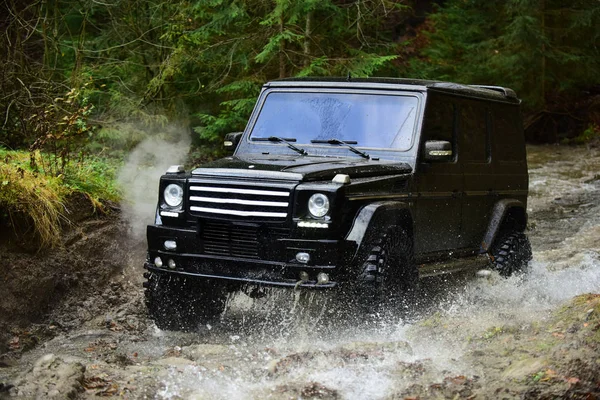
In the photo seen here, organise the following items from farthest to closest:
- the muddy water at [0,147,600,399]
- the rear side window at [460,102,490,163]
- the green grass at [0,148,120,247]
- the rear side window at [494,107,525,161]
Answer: the rear side window at [494,107,525,161] < the rear side window at [460,102,490,163] < the green grass at [0,148,120,247] < the muddy water at [0,147,600,399]

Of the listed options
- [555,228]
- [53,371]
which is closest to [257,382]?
[53,371]

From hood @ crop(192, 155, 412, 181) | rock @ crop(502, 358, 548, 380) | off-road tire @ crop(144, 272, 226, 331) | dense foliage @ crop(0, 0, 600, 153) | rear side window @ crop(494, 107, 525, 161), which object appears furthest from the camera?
dense foliage @ crop(0, 0, 600, 153)

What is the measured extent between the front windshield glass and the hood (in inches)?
11.5

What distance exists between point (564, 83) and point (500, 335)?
1537 centimetres

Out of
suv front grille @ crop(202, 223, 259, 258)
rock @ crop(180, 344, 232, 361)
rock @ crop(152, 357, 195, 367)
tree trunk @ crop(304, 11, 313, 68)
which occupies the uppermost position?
tree trunk @ crop(304, 11, 313, 68)

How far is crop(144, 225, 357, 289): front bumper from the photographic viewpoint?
6289 mm

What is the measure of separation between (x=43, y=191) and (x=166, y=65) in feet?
17.0

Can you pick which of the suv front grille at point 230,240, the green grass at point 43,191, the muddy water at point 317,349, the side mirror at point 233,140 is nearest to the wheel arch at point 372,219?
the muddy water at point 317,349

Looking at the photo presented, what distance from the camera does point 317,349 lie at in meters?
6.38

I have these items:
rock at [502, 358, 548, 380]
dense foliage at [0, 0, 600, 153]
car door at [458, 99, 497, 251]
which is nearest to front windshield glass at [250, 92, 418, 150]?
car door at [458, 99, 497, 251]

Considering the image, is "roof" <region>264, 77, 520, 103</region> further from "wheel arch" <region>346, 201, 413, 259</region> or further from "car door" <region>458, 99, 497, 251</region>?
"wheel arch" <region>346, 201, 413, 259</region>

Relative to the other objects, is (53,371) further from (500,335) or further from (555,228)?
(555,228)

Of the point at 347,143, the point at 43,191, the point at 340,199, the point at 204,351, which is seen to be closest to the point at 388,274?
the point at 340,199

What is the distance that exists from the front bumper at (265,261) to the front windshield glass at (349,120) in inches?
57.8
